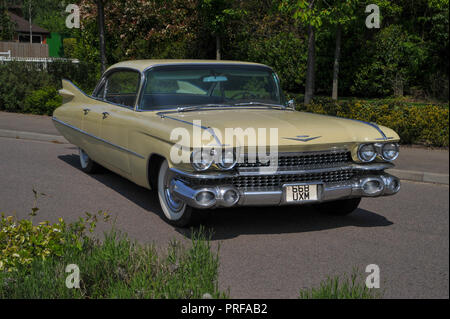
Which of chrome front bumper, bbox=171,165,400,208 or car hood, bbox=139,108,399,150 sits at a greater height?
car hood, bbox=139,108,399,150

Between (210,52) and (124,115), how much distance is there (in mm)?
A: 21474

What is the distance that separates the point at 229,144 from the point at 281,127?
0.68 m

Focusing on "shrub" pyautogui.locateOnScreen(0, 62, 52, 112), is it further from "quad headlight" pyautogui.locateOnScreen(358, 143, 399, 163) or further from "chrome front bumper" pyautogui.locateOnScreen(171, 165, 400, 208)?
"quad headlight" pyautogui.locateOnScreen(358, 143, 399, 163)

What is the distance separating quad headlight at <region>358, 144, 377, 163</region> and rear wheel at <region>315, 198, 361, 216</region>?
780 mm

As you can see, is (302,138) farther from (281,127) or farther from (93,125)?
(93,125)

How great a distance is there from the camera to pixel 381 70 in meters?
Answer: 23.7

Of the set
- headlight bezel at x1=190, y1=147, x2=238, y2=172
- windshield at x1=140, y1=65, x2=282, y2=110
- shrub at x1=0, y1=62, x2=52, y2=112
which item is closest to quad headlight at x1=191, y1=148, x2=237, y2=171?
headlight bezel at x1=190, y1=147, x2=238, y2=172

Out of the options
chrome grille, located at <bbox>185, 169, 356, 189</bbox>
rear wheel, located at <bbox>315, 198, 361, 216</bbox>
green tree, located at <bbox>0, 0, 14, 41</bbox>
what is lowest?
rear wheel, located at <bbox>315, 198, 361, 216</bbox>

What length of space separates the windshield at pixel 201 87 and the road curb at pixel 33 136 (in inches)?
250

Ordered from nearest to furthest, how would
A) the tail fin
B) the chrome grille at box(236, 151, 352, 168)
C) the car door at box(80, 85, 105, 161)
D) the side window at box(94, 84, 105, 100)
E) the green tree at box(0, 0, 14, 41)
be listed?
the chrome grille at box(236, 151, 352, 168) < the car door at box(80, 85, 105, 161) < the side window at box(94, 84, 105, 100) < the tail fin < the green tree at box(0, 0, 14, 41)

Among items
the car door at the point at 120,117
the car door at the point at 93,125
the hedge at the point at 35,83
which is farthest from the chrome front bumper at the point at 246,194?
the hedge at the point at 35,83

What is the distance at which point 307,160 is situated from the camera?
576cm

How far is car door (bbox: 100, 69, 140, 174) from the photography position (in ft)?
22.6

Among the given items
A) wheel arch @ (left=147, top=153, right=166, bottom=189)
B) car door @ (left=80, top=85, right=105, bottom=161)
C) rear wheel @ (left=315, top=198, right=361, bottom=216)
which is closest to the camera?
wheel arch @ (left=147, top=153, right=166, bottom=189)
